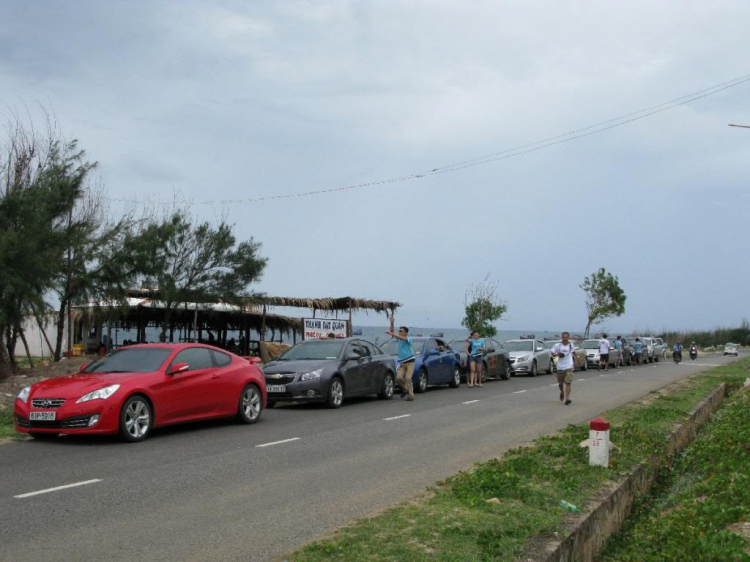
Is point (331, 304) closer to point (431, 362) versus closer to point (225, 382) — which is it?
point (431, 362)

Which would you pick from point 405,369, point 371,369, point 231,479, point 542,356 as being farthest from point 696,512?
point 542,356

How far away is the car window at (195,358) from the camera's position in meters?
12.8

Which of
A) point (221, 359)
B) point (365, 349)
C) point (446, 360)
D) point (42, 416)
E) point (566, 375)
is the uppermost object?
point (365, 349)

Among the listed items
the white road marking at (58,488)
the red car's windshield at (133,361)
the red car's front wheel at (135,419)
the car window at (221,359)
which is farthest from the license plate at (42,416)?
the car window at (221,359)

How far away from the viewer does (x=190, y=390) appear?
41.4 feet

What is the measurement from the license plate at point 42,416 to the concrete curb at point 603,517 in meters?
7.66

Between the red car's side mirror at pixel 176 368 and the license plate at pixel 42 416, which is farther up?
the red car's side mirror at pixel 176 368

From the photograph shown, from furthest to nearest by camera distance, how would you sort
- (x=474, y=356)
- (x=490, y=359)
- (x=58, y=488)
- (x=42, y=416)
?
(x=490, y=359) < (x=474, y=356) < (x=42, y=416) < (x=58, y=488)

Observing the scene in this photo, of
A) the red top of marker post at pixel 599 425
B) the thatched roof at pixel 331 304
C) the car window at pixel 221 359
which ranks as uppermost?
the thatched roof at pixel 331 304

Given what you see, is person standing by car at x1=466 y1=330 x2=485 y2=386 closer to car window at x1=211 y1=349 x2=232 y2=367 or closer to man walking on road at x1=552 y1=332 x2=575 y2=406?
man walking on road at x1=552 y1=332 x2=575 y2=406

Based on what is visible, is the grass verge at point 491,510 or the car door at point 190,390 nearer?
the grass verge at point 491,510

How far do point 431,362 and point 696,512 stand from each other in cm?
1559

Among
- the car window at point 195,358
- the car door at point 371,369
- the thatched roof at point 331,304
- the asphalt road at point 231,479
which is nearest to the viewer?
the asphalt road at point 231,479

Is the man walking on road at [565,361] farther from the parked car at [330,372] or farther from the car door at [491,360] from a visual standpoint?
the car door at [491,360]
